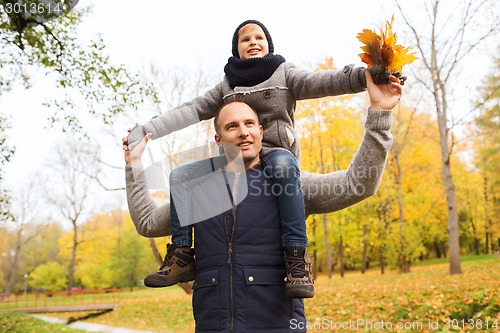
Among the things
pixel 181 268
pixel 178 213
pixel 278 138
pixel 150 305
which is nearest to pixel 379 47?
pixel 278 138

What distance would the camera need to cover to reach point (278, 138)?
7.30 ft

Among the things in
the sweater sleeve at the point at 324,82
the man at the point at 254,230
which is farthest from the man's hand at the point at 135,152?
the sweater sleeve at the point at 324,82

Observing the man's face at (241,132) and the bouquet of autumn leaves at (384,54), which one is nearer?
the bouquet of autumn leaves at (384,54)

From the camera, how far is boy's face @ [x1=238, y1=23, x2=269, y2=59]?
2.37m

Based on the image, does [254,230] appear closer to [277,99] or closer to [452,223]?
[277,99]

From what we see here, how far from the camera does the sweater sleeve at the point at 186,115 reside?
241 cm

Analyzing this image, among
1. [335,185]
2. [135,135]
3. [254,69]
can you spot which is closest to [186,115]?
[135,135]

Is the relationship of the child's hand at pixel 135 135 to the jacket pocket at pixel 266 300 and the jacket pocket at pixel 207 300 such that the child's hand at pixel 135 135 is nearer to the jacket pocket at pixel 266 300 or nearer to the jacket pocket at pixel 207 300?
the jacket pocket at pixel 207 300

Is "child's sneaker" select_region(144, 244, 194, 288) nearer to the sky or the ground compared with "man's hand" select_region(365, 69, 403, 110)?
nearer to the ground

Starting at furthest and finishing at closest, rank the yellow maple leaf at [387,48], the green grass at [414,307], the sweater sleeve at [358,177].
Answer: the green grass at [414,307] < the sweater sleeve at [358,177] < the yellow maple leaf at [387,48]

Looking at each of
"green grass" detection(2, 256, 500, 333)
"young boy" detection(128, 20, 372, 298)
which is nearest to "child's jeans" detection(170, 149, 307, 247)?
"young boy" detection(128, 20, 372, 298)

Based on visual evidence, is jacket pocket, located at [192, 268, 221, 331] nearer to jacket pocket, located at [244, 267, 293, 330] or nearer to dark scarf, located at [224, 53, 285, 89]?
jacket pocket, located at [244, 267, 293, 330]

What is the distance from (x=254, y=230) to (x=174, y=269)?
0.45 metres

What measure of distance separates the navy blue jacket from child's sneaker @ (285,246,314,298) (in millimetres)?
85
